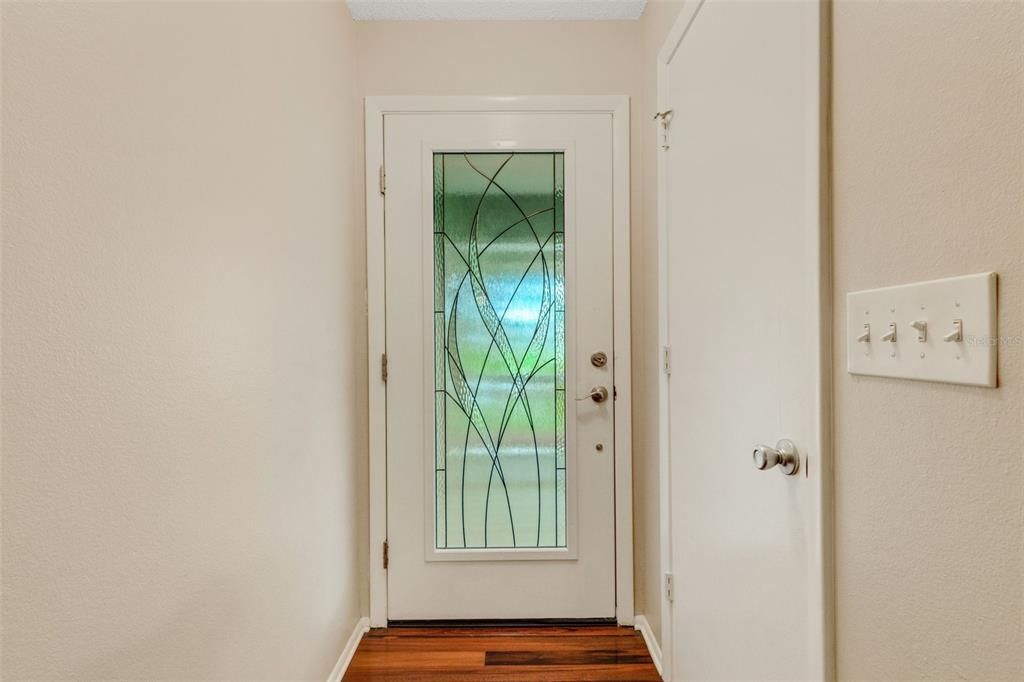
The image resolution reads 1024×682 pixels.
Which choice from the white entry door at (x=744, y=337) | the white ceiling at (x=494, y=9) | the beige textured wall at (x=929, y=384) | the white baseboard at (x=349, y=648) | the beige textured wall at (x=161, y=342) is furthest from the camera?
the white ceiling at (x=494, y=9)

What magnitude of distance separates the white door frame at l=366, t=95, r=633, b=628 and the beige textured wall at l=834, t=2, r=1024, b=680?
1238 millimetres

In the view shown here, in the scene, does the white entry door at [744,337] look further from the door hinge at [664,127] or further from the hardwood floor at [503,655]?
the hardwood floor at [503,655]

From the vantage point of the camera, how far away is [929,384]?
68cm

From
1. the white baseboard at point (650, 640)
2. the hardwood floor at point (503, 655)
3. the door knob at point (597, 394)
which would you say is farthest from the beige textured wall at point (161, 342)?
the white baseboard at point (650, 640)

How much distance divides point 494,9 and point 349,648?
7.88 ft

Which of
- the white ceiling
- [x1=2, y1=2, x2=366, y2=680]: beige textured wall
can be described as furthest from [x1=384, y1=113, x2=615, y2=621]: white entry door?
[x1=2, y1=2, x2=366, y2=680]: beige textured wall

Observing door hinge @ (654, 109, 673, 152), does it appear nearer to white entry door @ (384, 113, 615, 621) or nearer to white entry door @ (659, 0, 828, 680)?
white entry door @ (659, 0, 828, 680)

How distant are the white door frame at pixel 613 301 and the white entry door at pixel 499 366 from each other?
3cm

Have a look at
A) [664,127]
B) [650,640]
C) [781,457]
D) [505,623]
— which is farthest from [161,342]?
[650,640]

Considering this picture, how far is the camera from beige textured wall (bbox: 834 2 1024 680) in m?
0.57

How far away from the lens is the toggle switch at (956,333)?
616mm

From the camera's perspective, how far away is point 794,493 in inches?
38.8

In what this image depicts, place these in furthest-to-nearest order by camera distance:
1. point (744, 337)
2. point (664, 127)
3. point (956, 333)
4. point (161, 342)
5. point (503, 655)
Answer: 1. point (503, 655)
2. point (664, 127)
3. point (744, 337)
4. point (161, 342)
5. point (956, 333)

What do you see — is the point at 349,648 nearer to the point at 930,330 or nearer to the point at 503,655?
the point at 503,655
